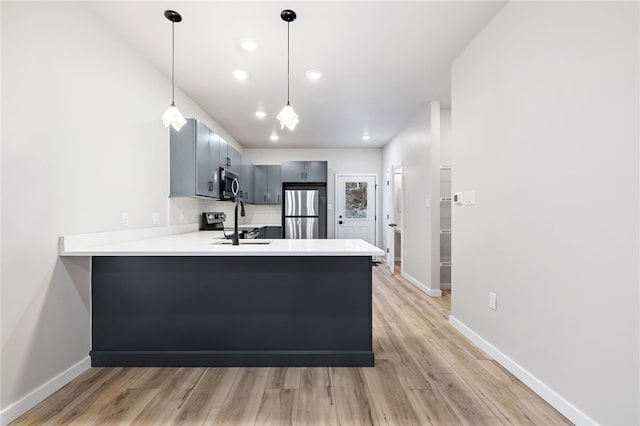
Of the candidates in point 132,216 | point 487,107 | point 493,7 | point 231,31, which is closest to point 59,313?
point 132,216

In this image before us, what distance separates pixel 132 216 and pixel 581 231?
3130mm

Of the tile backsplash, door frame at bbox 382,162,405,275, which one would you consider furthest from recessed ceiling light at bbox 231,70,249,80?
door frame at bbox 382,162,405,275

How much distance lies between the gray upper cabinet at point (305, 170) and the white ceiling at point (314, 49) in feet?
6.32

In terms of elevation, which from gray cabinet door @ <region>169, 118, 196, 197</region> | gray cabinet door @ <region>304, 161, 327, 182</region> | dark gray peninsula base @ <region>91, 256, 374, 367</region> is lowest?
dark gray peninsula base @ <region>91, 256, 374, 367</region>

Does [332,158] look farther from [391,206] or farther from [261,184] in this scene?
[391,206]

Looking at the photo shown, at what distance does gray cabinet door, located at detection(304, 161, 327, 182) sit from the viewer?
630 centimetres

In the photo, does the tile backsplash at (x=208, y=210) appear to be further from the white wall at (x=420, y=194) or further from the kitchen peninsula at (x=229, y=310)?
the white wall at (x=420, y=194)

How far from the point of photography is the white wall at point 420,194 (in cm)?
395

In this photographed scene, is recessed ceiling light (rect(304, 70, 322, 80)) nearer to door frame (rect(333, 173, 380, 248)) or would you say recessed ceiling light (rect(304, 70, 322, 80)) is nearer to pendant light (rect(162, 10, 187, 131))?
pendant light (rect(162, 10, 187, 131))

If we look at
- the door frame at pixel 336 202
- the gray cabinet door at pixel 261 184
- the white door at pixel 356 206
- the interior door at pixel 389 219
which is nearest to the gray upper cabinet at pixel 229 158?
the gray cabinet door at pixel 261 184

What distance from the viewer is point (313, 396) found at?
182 cm

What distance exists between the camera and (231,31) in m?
2.43

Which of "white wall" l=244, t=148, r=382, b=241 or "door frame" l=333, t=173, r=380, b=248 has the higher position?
"white wall" l=244, t=148, r=382, b=241

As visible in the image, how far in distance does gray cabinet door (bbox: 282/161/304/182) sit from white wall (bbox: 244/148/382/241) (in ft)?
1.76
